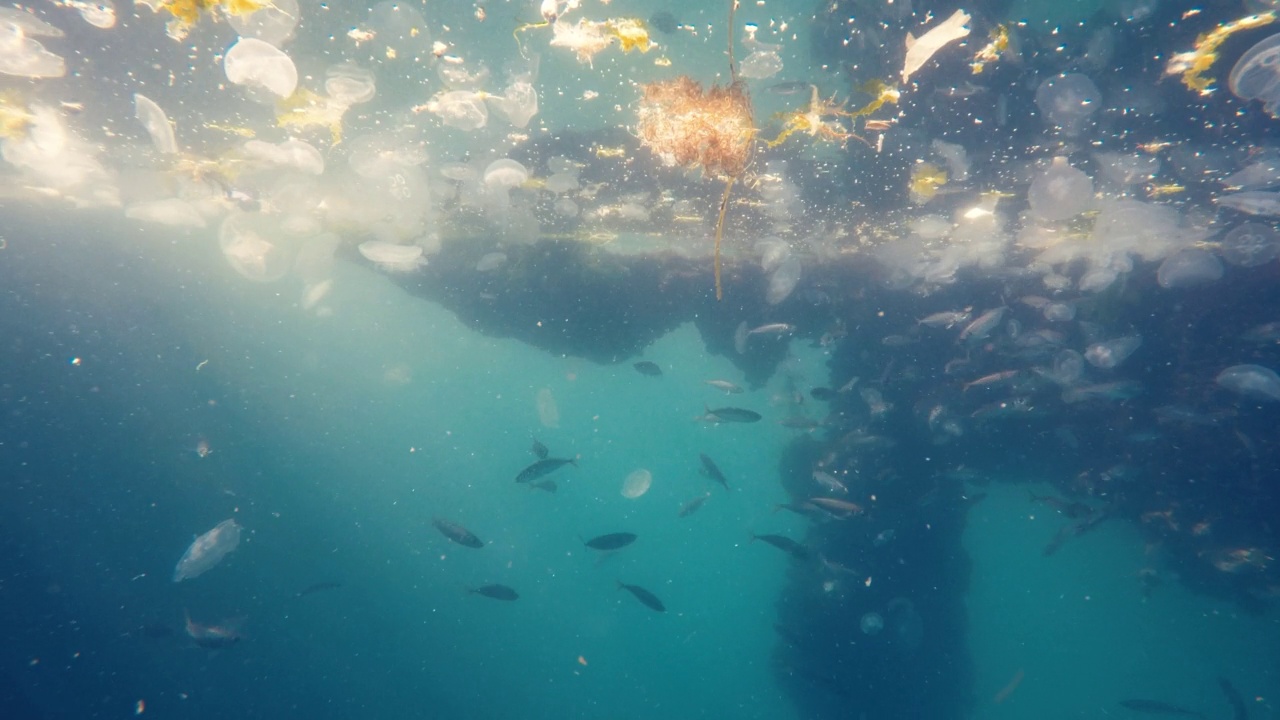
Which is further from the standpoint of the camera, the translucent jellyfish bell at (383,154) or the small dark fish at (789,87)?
the translucent jellyfish bell at (383,154)

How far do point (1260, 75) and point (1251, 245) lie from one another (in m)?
5.54

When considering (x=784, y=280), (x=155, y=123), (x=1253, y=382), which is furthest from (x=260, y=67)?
(x=1253, y=382)

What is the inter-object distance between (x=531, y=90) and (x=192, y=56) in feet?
16.6

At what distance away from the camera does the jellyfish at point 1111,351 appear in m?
10.9

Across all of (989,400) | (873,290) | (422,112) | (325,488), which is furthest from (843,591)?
(325,488)


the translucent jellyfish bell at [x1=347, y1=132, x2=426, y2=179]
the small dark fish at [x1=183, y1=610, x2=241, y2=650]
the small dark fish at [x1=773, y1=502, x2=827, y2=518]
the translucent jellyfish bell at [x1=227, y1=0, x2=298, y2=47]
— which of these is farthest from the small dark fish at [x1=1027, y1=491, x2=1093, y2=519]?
the small dark fish at [x1=183, y1=610, x2=241, y2=650]

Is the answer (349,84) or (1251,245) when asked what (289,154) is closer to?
(349,84)

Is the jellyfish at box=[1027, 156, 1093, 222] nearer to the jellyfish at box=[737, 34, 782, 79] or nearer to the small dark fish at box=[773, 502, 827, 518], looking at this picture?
the jellyfish at box=[737, 34, 782, 79]

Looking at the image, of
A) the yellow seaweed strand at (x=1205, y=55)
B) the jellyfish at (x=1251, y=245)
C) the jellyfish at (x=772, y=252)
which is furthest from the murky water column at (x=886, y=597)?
the yellow seaweed strand at (x=1205, y=55)

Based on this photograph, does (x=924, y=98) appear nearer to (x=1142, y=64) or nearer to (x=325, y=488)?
(x=1142, y=64)

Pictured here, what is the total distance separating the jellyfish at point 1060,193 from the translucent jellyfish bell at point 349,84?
11178 millimetres

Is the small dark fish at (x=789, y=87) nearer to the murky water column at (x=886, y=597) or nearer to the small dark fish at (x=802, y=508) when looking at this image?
the small dark fish at (x=802, y=508)

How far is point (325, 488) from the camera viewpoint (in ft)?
116

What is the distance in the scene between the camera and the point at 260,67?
7.98 meters
